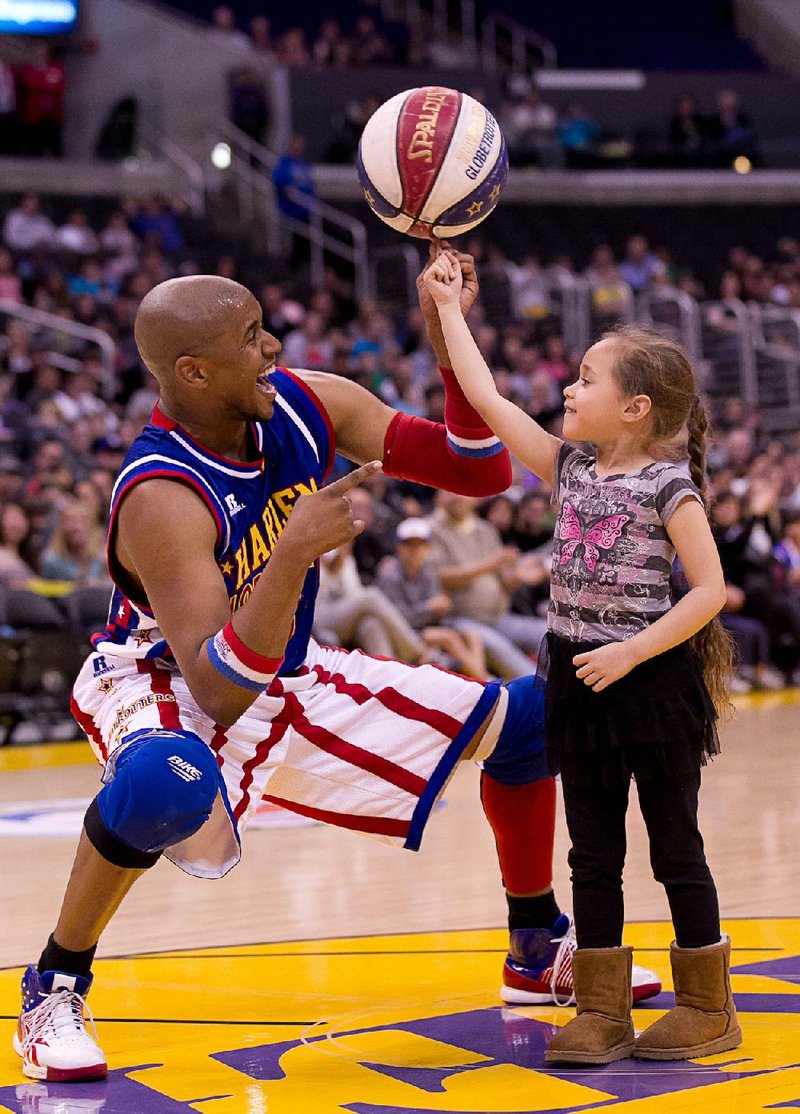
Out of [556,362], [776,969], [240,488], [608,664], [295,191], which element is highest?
[295,191]

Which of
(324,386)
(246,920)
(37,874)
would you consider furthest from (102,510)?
(324,386)

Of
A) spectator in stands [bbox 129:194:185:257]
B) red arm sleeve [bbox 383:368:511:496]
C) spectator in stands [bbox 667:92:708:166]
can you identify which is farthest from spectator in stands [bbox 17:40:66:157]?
red arm sleeve [bbox 383:368:511:496]

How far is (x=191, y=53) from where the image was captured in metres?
19.6

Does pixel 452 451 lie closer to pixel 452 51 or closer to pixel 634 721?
pixel 634 721

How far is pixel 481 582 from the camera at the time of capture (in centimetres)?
1049

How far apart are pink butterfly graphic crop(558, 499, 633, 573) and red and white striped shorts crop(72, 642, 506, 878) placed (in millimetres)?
494

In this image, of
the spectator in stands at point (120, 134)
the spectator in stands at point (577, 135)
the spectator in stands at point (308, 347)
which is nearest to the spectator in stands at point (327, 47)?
the spectator in stands at point (120, 134)

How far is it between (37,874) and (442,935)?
166cm

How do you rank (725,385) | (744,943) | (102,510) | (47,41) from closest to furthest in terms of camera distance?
(744,943)
(102,510)
(725,385)
(47,41)

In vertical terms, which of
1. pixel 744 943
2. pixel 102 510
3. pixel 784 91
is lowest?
pixel 744 943

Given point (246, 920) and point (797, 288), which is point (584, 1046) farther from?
point (797, 288)

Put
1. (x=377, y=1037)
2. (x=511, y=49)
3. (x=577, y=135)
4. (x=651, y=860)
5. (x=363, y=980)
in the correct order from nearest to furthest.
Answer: (x=651, y=860) < (x=377, y=1037) < (x=363, y=980) < (x=577, y=135) < (x=511, y=49)

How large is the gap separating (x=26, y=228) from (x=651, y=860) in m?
14.1

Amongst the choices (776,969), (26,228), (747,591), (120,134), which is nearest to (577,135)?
(120,134)
